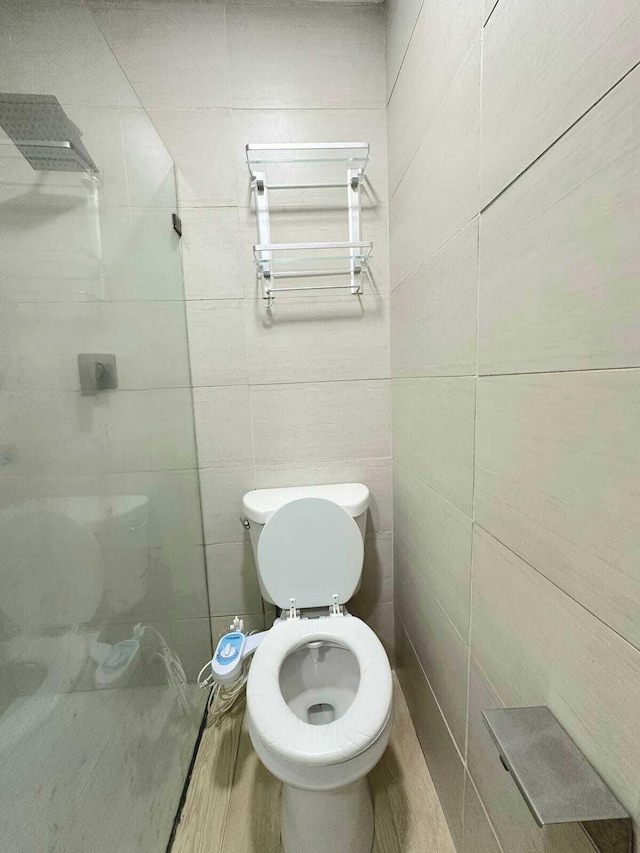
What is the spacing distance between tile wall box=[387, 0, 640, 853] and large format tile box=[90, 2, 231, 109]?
56cm

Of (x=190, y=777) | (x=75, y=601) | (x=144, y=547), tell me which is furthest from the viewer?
(x=190, y=777)

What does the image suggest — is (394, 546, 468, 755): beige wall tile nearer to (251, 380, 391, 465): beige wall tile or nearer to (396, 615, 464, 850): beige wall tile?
(396, 615, 464, 850): beige wall tile

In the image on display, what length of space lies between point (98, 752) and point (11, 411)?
2.16 ft

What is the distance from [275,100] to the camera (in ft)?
3.75

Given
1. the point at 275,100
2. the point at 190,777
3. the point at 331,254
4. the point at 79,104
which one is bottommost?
the point at 190,777

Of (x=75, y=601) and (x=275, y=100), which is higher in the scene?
(x=275, y=100)

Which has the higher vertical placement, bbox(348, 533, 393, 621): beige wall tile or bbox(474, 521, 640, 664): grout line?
bbox(474, 521, 640, 664): grout line

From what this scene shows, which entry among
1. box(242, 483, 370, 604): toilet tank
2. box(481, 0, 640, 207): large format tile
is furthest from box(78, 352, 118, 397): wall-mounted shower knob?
box(481, 0, 640, 207): large format tile

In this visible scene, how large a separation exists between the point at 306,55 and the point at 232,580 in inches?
70.9

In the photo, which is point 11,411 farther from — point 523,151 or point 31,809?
point 523,151

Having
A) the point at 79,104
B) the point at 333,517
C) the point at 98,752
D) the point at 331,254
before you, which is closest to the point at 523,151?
the point at 331,254

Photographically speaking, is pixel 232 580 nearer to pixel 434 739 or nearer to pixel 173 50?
pixel 434 739

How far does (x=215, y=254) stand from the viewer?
1.21 meters

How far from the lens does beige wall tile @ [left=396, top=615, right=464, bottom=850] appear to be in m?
0.87
